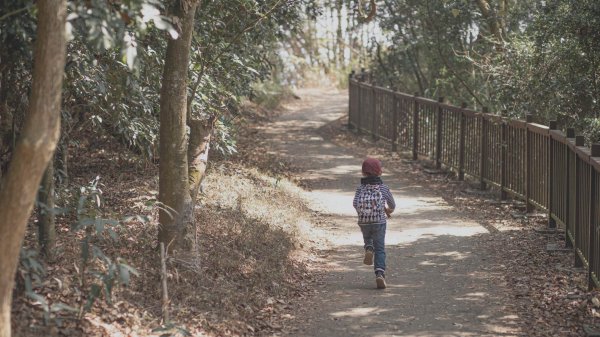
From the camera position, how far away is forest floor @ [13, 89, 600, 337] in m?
7.17

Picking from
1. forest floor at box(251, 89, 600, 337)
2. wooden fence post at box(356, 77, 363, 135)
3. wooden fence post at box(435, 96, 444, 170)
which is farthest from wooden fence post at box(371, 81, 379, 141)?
forest floor at box(251, 89, 600, 337)

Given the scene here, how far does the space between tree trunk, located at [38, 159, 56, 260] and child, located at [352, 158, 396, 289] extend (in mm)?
3285

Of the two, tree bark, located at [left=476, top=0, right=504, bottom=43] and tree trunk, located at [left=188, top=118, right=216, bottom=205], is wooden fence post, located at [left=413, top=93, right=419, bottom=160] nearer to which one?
tree bark, located at [left=476, top=0, right=504, bottom=43]

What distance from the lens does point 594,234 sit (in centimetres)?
809

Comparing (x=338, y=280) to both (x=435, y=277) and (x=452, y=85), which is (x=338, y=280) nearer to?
(x=435, y=277)

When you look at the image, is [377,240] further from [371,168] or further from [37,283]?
[37,283]

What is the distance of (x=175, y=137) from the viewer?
26.8 feet

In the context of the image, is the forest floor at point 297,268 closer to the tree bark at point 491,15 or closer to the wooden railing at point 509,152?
the wooden railing at point 509,152

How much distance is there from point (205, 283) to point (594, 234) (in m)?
3.68

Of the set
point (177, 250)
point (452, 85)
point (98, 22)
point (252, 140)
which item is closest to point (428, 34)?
point (452, 85)

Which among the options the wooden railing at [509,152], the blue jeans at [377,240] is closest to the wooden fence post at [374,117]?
the wooden railing at [509,152]

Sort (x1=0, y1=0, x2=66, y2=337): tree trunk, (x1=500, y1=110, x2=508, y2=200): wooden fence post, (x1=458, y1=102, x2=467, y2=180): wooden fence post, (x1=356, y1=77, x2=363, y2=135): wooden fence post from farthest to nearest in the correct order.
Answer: (x1=356, y1=77, x2=363, y2=135): wooden fence post → (x1=458, y1=102, x2=467, y2=180): wooden fence post → (x1=500, y1=110, x2=508, y2=200): wooden fence post → (x1=0, y1=0, x2=66, y2=337): tree trunk

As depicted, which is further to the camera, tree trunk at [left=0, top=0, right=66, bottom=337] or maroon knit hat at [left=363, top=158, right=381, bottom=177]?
maroon knit hat at [left=363, top=158, right=381, bottom=177]

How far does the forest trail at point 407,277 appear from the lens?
25.2 ft
